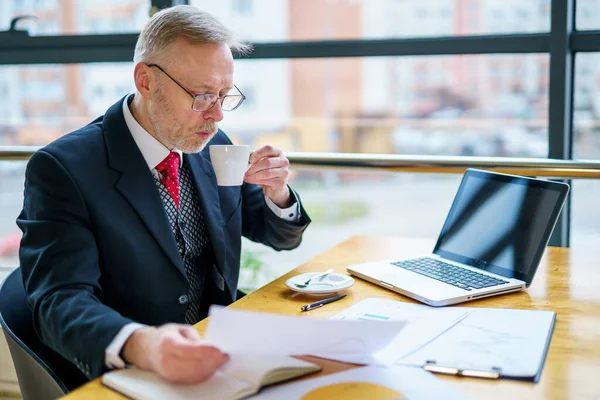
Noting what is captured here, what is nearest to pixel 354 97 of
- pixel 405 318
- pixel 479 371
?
pixel 405 318

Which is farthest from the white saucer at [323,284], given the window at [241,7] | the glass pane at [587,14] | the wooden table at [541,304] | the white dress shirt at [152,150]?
the window at [241,7]

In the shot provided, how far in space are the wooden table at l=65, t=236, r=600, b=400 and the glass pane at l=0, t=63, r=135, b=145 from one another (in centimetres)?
175

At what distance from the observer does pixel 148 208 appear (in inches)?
56.8

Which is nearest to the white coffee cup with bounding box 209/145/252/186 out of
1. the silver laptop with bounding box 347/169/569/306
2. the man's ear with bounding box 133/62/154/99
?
the man's ear with bounding box 133/62/154/99

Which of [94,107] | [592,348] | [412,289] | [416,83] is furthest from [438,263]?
[416,83]

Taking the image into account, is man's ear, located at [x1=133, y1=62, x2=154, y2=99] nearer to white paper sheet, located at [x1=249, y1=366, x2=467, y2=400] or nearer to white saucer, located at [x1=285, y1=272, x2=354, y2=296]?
white saucer, located at [x1=285, y1=272, x2=354, y2=296]

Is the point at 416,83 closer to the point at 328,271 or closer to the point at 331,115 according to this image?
the point at 331,115

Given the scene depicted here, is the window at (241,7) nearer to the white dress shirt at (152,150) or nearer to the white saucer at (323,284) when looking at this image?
the white dress shirt at (152,150)

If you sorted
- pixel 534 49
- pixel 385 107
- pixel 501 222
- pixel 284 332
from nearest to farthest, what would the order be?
pixel 284 332, pixel 501 222, pixel 534 49, pixel 385 107

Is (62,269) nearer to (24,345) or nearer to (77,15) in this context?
(24,345)

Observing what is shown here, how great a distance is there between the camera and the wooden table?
959mm

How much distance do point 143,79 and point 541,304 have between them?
0.96m

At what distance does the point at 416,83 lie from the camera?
4723 millimetres

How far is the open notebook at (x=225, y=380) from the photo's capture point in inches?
36.9
